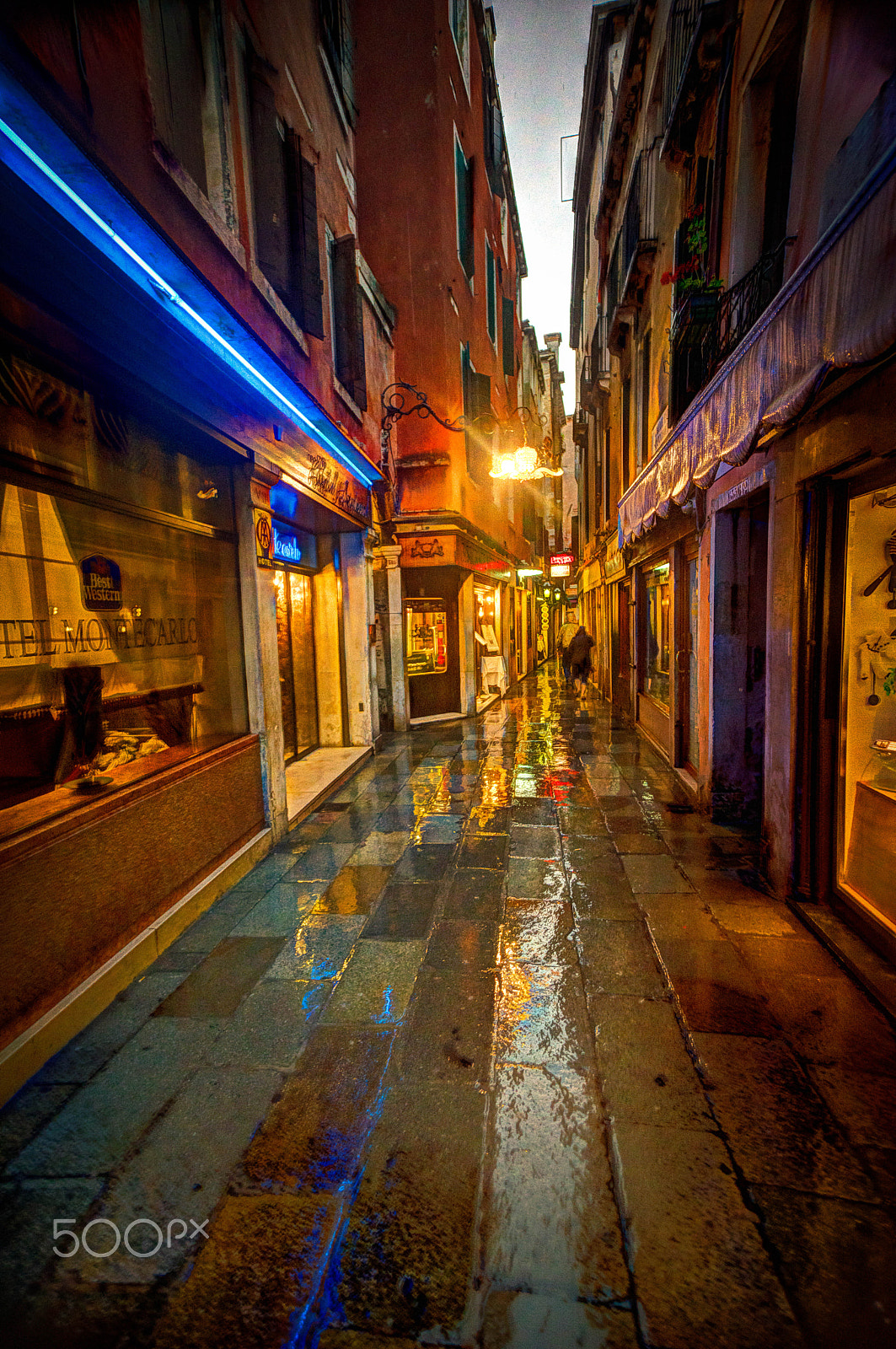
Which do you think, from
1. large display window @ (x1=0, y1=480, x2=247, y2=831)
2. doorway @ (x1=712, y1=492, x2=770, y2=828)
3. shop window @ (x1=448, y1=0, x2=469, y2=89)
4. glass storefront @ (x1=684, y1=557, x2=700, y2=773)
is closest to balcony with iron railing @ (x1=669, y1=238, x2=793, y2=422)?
doorway @ (x1=712, y1=492, x2=770, y2=828)

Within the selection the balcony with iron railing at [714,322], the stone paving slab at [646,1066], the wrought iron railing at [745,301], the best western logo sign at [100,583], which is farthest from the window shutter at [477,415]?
the stone paving slab at [646,1066]

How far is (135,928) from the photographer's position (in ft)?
11.8

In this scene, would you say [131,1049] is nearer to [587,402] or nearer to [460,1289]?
[460,1289]

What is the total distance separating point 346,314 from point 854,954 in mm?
8972

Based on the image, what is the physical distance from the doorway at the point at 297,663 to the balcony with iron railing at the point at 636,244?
7428 millimetres

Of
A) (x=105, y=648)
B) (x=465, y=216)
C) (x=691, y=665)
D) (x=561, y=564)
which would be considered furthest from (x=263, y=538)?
(x=561, y=564)

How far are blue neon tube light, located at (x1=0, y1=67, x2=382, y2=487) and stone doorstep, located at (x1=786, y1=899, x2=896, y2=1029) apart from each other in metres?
5.78

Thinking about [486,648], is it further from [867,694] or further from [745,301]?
[867,694]

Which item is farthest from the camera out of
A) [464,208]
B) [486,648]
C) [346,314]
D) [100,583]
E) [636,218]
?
[486,648]

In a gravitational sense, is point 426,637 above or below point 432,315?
below

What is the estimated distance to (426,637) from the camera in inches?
484

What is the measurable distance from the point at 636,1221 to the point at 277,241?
25.7 ft

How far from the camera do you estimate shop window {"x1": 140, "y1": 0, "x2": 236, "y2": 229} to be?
389cm

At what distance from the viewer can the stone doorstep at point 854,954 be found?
3.03 metres
